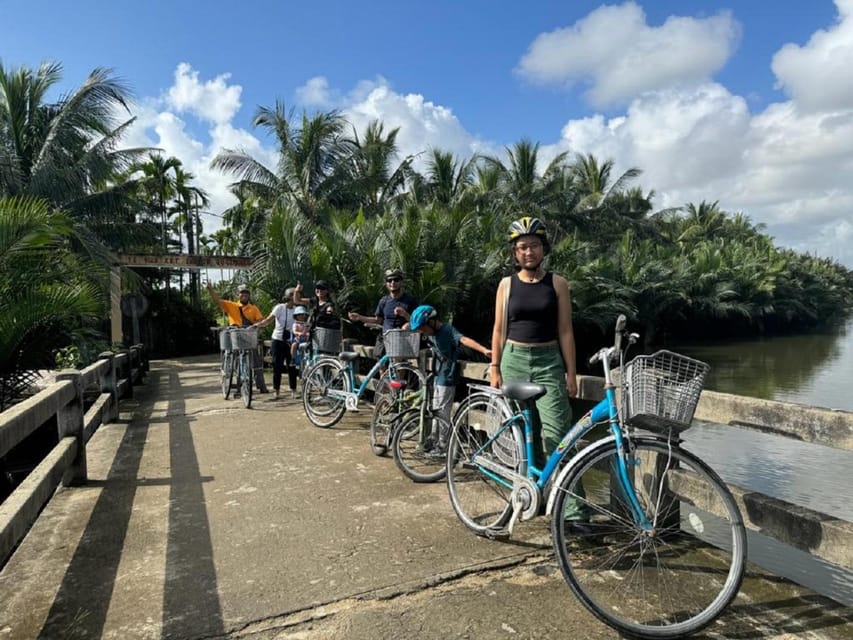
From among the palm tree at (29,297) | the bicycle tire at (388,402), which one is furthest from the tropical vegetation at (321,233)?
the bicycle tire at (388,402)

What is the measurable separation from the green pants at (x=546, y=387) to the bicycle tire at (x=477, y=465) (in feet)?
0.48

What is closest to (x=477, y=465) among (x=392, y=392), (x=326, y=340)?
(x=392, y=392)

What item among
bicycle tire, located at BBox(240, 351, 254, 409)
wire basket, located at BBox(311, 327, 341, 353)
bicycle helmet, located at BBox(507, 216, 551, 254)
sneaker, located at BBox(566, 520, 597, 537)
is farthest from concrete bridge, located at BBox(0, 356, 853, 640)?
bicycle tire, located at BBox(240, 351, 254, 409)

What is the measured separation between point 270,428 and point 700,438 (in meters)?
7.15

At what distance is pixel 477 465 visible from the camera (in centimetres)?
375

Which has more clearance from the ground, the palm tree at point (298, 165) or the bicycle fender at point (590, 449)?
the palm tree at point (298, 165)

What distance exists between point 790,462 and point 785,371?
15.2 meters

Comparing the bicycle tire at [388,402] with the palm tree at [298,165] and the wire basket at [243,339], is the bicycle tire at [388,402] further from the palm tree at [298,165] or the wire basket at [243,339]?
the palm tree at [298,165]

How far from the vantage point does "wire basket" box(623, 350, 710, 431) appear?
2.59 m

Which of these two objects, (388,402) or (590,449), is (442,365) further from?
(590,449)

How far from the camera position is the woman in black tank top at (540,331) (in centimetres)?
345

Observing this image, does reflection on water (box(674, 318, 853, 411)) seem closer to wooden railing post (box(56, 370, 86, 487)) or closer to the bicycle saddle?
the bicycle saddle

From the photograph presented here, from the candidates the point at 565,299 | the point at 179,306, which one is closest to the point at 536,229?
the point at 565,299

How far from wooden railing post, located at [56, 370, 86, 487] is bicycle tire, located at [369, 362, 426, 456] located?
2227 millimetres
